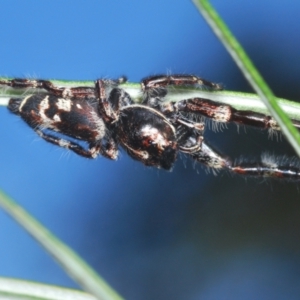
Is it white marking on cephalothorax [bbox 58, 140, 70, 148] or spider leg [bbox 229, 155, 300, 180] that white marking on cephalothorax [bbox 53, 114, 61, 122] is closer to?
white marking on cephalothorax [bbox 58, 140, 70, 148]

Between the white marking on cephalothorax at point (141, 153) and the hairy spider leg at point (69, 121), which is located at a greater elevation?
the hairy spider leg at point (69, 121)

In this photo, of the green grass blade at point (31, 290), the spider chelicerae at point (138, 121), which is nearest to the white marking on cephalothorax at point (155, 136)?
the spider chelicerae at point (138, 121)

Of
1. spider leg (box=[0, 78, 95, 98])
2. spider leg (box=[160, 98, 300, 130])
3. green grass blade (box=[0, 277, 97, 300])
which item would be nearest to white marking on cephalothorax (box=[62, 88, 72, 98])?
spider leg (box=[0, 78, 95, 98])

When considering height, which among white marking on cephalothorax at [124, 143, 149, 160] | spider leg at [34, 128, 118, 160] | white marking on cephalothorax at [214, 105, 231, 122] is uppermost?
spider leg at [34, 128, 118, 160]

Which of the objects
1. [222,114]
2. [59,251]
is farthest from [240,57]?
[222,114]

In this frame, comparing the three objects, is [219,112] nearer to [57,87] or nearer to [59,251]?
[57,87]

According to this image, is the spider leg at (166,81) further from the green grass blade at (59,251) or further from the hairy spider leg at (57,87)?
the green grass blade at (59,251)
